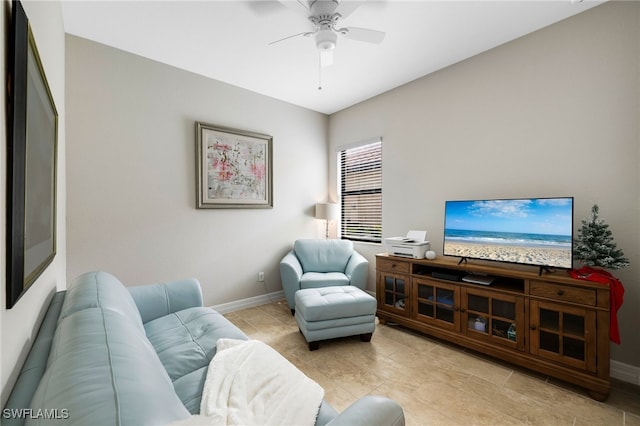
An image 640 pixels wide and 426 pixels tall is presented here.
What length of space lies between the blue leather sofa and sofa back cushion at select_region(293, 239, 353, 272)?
6.64 ft

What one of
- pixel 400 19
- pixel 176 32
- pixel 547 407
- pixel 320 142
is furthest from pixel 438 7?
pixel 547 407

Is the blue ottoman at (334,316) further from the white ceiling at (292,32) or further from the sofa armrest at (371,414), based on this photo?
the white ceiling at (292,32)

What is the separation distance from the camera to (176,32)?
7.79 ft

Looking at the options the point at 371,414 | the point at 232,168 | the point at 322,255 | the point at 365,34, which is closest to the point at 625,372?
the point at 371,414

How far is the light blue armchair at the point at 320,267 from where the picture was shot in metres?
3.13

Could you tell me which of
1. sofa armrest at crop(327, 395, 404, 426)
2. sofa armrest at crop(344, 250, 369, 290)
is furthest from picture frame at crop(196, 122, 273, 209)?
sofa armrest at crop(327, 395, 404, 426)

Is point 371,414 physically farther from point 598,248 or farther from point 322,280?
point 322,280

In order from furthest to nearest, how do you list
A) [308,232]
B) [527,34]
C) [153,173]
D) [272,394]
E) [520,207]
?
1. [308,232]
2. [153,173]
3. [527,34]
4. [520,207]
5. [272,394]

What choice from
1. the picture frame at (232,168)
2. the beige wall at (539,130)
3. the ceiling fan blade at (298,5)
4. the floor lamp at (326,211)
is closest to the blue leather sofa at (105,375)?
the picture frame at (232,168)

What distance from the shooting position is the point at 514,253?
226 cm

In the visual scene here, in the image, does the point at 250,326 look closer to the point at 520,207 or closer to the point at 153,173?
the point at 153,173

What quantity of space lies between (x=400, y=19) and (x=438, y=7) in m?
0.28

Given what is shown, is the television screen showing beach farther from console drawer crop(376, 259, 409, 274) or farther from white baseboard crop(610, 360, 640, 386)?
white baseboard crop(610, 360, 640, 386)

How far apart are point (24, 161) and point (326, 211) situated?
10.8 ft
